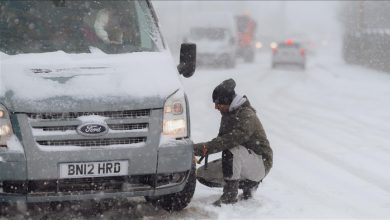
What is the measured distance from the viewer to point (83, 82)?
537 cm

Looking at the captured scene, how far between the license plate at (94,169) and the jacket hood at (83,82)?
419 millimetres

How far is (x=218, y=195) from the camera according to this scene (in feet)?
22.0

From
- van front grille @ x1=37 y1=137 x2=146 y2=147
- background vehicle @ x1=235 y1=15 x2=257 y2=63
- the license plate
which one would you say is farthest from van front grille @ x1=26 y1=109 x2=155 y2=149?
background vehicle @ x1=235 y1=15 x2=257 y2=63

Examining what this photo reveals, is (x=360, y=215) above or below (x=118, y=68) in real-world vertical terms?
below

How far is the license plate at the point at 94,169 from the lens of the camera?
5.13 metres

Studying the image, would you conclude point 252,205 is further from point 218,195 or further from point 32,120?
point 32,120

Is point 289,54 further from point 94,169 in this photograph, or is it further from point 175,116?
point 94,169

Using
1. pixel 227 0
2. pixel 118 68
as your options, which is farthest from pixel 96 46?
pixel 227 0

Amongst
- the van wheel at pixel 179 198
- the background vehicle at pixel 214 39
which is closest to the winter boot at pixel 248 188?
the van wheel at pixel 179 198

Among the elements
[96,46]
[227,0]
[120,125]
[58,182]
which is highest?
[96,46]

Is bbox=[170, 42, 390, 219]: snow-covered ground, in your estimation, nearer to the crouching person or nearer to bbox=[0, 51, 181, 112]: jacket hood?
the crouching person

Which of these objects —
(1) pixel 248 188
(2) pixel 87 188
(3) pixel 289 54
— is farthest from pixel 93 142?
(3) pixel 289 54

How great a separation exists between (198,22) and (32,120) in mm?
27171

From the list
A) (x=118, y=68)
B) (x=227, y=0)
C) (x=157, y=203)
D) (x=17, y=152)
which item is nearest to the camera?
(x=17, y=152)
